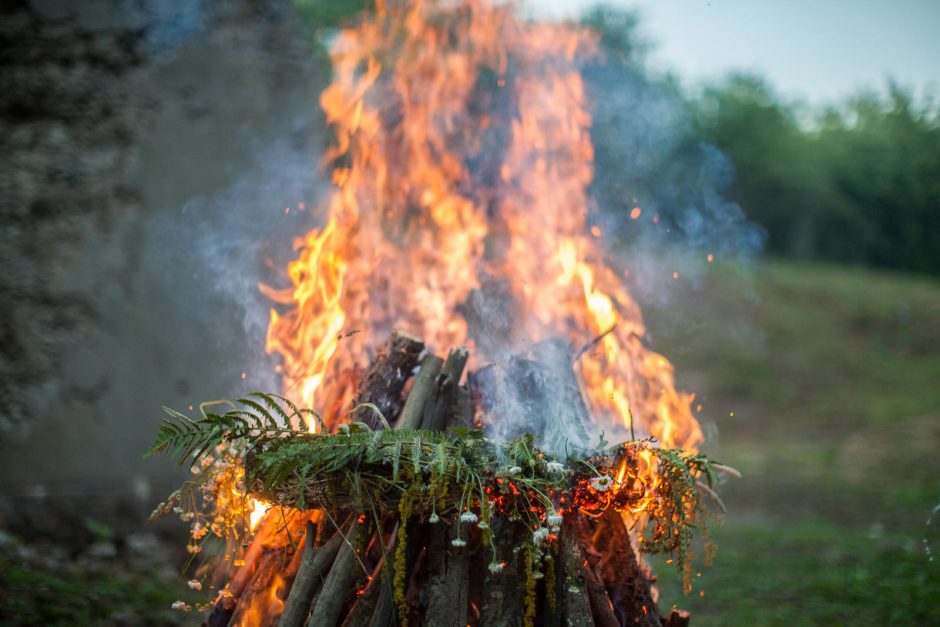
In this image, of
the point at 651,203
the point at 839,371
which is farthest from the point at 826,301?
the point at 651,203

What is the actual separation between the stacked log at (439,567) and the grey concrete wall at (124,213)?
367cm

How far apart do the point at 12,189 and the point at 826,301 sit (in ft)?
41.6

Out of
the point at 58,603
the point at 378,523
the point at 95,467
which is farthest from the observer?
the point at 95,467

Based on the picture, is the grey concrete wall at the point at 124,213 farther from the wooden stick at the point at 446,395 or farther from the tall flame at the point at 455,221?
the wooden stick at the point at 446,395

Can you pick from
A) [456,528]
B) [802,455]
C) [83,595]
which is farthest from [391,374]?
[802,455]

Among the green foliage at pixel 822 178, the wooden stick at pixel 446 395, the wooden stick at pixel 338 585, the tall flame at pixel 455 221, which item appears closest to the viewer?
the wooden stick at pixel 338 585

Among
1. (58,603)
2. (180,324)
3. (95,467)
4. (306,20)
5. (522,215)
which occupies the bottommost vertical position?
(58,603)

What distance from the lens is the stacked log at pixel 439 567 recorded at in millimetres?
2682

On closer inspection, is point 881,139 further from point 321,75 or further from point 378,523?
point 378,523

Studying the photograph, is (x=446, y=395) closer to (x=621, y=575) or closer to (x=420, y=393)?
(x=420, y=393)

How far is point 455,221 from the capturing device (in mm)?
4566

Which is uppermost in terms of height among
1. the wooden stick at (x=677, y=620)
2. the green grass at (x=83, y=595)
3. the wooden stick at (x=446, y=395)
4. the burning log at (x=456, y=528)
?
the wooden stick at (x=446, y=395)

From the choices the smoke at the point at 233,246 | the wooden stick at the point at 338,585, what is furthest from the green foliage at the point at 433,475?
the smoke at the point at 233,246

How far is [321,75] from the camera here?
31.7ft
